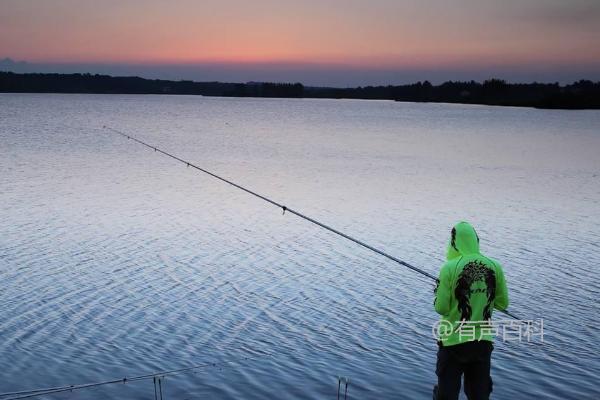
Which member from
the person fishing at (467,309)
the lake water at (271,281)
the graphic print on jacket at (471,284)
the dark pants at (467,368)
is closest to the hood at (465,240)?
the person fishing at (467,309)

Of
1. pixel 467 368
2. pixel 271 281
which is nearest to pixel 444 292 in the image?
pixel 467 368

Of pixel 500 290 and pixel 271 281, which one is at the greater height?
pixel 500 290

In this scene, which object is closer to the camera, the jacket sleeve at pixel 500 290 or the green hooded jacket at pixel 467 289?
the green hooded jacket at pixel 467 289

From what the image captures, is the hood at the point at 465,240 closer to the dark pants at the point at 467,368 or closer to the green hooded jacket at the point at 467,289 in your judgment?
the green hooded jacket at the point at 467,289

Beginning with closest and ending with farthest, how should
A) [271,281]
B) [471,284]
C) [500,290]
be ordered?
[471,284], [500,290], [271,281]

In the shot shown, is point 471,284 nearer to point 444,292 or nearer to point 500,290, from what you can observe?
point 444,292

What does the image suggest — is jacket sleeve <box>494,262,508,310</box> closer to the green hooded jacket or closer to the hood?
the green hooded jacket

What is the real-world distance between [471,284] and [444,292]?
237mm

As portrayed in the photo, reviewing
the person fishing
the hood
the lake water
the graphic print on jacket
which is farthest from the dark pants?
the lake water

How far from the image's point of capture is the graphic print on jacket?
5457 millimetres

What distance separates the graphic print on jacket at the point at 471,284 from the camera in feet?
17.9

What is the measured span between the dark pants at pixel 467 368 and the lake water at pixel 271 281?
3488mm

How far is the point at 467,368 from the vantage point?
5762 mm

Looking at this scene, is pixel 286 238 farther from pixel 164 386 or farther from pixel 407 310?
pixel 164 386
